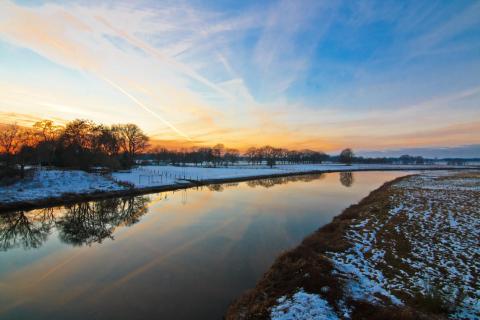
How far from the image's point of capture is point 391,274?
7.89m

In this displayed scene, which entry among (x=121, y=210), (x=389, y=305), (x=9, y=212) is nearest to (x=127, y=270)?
(x=389, y=305)

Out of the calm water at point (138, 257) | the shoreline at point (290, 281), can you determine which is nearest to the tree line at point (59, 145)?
the calm water at point (138, 257)

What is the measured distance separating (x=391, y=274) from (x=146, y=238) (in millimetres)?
11872

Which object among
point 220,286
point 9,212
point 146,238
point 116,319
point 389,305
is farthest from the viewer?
point 9,212

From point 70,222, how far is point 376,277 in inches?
744

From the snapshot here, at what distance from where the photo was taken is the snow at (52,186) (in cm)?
2238

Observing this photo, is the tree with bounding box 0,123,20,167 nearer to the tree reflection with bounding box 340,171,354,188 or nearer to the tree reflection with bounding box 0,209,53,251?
the tree reflection with bounding box 0,209,53,251

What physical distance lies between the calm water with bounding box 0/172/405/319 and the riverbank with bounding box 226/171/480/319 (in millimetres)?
1468

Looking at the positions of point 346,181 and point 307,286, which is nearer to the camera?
point 307,286

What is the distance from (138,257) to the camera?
10.9m

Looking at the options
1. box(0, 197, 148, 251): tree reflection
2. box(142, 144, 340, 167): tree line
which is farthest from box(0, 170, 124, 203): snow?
box(142, 144, 340, 167): tree line

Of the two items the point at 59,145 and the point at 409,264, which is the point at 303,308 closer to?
the point at 409,264

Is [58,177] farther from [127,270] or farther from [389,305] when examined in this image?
[389,305]

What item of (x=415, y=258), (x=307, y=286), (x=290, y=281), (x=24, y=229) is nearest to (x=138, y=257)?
(x=290, y=281)
